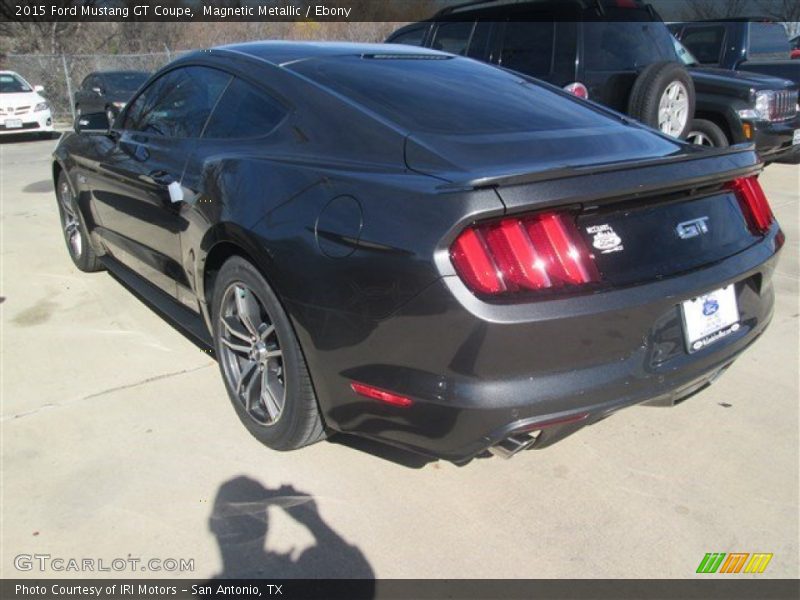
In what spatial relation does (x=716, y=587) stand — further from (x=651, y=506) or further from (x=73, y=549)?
(x=73, y=549)

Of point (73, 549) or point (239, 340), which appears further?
point (239, 340)

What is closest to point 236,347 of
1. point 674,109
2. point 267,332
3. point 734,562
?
point 267,332

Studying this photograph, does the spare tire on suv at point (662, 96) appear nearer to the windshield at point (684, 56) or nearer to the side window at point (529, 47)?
→ the side window at point (529, 47)

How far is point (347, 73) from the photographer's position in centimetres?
294

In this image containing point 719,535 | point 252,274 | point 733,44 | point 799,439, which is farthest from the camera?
point 733,44

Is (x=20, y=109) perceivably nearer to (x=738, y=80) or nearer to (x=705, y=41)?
(x=705, y=41)

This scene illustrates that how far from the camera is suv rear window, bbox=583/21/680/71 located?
6.46 meters

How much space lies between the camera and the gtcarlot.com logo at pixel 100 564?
7.52 feet

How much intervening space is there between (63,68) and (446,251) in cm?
2311

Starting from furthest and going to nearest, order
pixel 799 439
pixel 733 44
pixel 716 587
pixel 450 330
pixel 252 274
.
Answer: pixel 733 44 < pixel 799 439 < pixel 252 274 < pixel 716 587 < pixel 450 330

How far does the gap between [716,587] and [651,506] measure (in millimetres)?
381

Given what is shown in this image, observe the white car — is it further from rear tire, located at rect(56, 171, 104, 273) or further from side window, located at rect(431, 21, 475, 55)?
rear tire, located at rect(56, 171, 104, 273)

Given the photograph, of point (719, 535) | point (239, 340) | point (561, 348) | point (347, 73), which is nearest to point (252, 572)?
point (239, 340)

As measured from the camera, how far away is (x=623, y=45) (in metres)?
6.71
